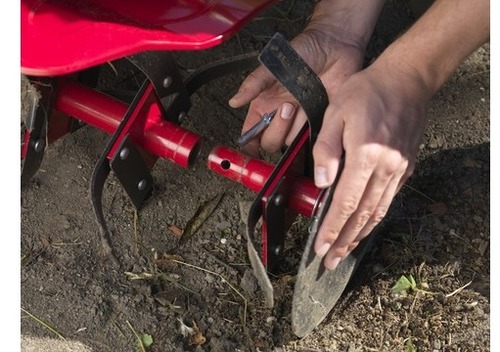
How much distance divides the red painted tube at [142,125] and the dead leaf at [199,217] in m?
0.19

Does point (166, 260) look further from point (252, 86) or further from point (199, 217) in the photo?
point (252, 86)

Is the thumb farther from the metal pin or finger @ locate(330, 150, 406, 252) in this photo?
the metal pin

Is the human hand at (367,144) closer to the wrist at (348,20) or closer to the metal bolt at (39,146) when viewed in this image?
the wrist at (348,20)

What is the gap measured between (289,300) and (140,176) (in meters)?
0.40

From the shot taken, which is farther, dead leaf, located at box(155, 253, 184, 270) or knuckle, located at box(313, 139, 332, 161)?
dead leaf, located at box(155, 253, 184, 270)

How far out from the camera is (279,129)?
1.59 meters

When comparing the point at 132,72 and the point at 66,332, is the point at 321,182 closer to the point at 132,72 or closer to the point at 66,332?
the point at 66,332

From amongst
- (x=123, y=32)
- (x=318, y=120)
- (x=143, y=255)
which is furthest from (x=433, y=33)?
(x=143, y=255)

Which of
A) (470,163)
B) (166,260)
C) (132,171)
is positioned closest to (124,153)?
(132,171)

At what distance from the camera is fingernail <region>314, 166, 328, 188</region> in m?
1.29

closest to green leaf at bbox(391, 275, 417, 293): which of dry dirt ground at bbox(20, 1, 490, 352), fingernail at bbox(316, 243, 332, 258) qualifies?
dry dirt ground at bbox(20, 1, 490, 352)

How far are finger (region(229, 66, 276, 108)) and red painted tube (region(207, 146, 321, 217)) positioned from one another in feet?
0.42

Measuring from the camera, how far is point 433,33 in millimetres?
1409

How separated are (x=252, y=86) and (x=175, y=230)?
0.36 m
